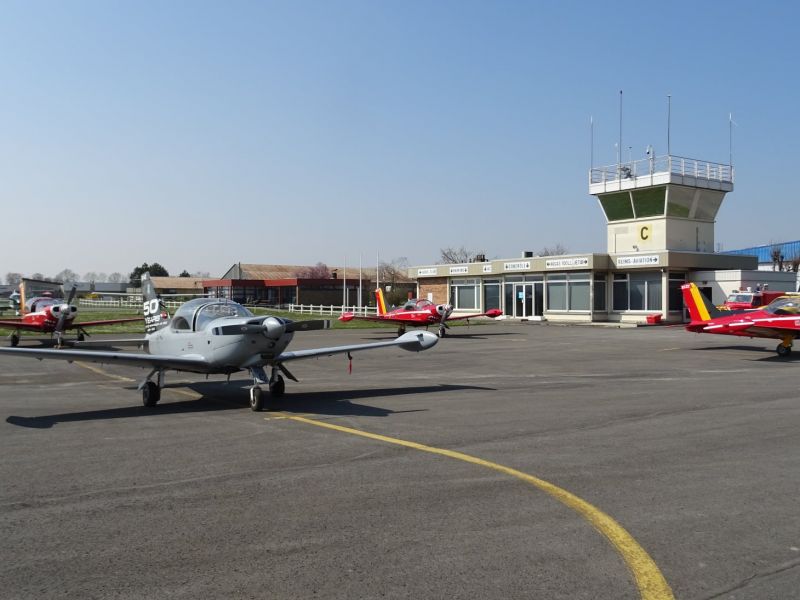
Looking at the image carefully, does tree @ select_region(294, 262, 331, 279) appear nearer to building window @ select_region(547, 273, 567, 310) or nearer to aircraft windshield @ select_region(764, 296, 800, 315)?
building window @ select_region(547, 273, 567, 310)

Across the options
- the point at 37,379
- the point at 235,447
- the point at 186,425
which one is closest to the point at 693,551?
the point at 235,447

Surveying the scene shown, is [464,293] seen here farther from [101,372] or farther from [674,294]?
[101,372]

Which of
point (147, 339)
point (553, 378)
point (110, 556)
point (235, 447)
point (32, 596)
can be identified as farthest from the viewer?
point (553, 378)

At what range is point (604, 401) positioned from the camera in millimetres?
12977

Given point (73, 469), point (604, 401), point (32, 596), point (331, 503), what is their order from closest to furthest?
1. point (32, 596)
2. point (331, 503)
3. point (73, 469)
4. point (604, 401)

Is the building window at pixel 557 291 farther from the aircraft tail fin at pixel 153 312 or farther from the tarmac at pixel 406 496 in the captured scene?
the aircraft tail fin at pixel 153 312

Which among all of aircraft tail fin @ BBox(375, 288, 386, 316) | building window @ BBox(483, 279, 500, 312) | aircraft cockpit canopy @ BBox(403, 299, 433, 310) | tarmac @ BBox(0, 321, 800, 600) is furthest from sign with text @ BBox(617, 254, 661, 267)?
tarmac @ BBox(0, 321, 800, 600)

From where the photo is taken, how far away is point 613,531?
17.7 feet

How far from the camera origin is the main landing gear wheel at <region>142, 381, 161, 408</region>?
12.7 metres

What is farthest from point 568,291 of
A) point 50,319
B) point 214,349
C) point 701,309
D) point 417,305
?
point 214,349

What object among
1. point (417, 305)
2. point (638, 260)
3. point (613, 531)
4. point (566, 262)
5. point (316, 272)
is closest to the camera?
point (613, 531)

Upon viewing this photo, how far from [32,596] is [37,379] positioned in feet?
52.3

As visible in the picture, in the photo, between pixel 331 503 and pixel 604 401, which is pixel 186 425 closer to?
pixel 331 503

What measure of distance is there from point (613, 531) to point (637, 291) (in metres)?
41.9
